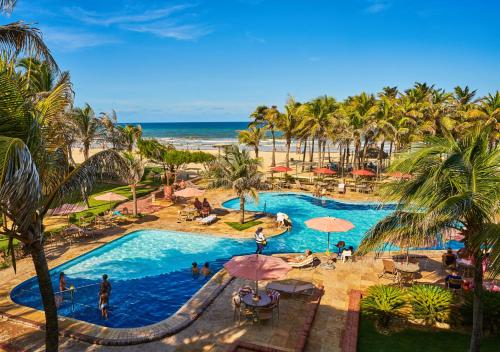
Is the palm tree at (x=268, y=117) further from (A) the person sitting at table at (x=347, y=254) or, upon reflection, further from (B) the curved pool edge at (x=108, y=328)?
(B) the curved pool edge at (x=108, y=328)

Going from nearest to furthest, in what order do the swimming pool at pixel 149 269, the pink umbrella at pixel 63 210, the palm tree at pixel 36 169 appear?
1. the palm tree at pixel 36 169
2. the pink umbrella at pixel 63 210
3. the swimming pool at pixel 149 269

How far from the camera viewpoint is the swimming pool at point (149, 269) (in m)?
13.0

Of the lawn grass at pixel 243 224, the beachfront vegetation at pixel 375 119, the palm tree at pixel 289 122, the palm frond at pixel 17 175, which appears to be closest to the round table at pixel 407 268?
the lawn grass at pixel 243 224

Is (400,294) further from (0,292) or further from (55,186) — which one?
(0,292)

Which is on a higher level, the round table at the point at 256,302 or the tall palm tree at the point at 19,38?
the tall palm tree at the point at 19,38

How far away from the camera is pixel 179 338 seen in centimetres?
1032

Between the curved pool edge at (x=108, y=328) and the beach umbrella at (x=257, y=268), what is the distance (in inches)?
78.3

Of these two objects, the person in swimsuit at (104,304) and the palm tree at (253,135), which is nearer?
the person in swimsuit at (104,304)

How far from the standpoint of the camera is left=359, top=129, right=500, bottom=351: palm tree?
6719 millimetres

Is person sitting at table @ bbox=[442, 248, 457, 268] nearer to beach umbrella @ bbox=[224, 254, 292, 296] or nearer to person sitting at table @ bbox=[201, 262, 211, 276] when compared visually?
beach umbrella @ bbox=[224, 254, 292, 296]

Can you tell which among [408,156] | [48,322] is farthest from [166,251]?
[408,156]

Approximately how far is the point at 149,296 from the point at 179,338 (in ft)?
15.0

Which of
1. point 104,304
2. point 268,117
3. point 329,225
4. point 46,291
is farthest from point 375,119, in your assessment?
point 46,291

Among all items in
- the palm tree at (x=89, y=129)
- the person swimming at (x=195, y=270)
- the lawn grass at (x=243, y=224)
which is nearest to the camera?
the person swimming at (x=195, y=270)
